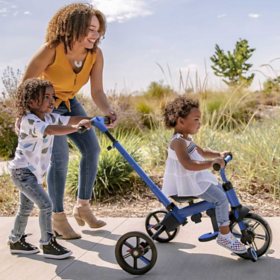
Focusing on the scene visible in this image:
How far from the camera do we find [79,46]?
4418mm

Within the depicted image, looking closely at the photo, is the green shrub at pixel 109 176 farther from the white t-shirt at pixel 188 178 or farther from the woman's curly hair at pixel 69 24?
the white t-shirt at pixel 188 178

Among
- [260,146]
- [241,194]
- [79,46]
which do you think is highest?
[79,46]

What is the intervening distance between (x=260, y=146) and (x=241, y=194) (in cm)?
74

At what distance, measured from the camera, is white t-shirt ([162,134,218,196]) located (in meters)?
3.84

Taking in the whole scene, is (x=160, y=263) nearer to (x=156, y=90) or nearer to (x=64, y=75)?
(x=64, y=75)

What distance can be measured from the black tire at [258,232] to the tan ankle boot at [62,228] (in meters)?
1.30

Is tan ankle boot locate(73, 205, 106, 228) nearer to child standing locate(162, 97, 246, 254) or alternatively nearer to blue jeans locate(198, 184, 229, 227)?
child standing locate(162, 97, 246, 254)

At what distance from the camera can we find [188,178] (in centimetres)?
388

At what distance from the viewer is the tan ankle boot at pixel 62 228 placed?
4.54 meters

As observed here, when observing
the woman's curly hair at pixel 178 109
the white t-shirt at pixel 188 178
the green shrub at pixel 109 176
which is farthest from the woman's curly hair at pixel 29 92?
the green shrub at pixel 109 176

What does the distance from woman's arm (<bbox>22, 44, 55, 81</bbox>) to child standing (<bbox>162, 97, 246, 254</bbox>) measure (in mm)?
1017

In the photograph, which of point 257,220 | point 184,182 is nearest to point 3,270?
point 184,182

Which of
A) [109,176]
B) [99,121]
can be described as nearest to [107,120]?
[99,121]

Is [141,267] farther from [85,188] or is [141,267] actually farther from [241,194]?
[241,194]
